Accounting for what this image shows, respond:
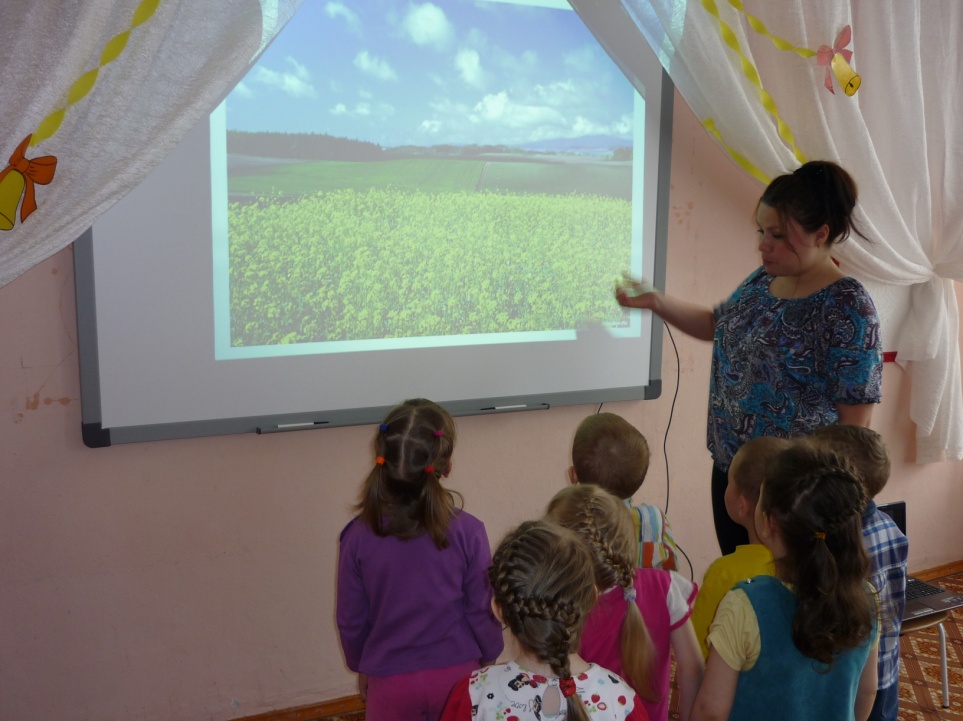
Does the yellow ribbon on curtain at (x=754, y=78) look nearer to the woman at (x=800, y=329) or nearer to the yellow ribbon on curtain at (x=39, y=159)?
the woman at (x=800, y=329)

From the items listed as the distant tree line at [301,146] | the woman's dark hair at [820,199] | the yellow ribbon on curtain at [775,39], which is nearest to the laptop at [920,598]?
the woman's dark hair at [820,199]

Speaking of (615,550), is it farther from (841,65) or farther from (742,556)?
(841,65)

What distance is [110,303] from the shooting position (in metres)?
1.95

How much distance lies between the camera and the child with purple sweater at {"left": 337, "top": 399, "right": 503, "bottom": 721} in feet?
4.98

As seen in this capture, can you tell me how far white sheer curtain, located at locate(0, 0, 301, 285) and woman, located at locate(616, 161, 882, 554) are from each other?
48.1 inches

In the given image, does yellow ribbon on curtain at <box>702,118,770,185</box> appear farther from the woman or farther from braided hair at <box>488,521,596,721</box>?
braided hair at <box>488,521,596,721</box>

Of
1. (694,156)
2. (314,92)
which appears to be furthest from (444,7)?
(694,156)

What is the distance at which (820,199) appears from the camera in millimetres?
1814

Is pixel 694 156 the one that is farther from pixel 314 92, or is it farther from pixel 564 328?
pixel 314 92

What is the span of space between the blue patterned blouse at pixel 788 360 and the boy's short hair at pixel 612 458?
420mm

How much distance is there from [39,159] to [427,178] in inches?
37.5

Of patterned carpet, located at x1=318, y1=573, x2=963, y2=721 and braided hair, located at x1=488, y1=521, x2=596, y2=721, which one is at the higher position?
braided hair, located at x1=488, y1=521, x2=596, y2=721

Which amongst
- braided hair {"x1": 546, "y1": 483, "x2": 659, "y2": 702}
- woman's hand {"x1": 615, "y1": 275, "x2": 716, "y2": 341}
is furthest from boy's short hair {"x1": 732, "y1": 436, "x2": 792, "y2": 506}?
woman's hand {"x1": 615, "y1": 275, "x2": 716, "y2": 341}

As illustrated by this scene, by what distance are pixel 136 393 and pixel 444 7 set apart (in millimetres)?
1268
